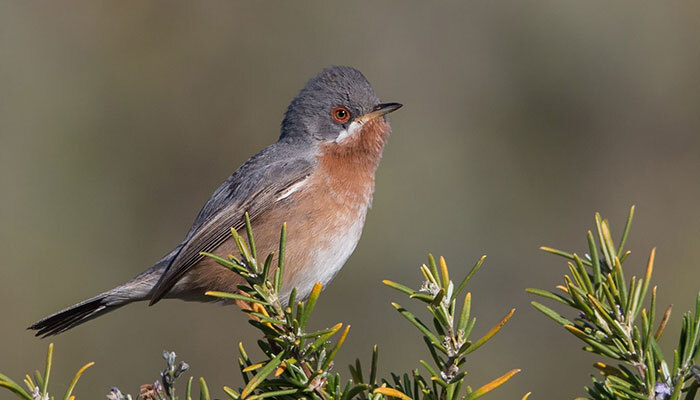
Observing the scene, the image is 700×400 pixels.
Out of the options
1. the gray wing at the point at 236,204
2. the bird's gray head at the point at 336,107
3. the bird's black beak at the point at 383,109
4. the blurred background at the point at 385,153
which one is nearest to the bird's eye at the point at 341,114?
the bird's gray head at the point at 336,107

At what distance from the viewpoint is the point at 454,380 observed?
2.23 m

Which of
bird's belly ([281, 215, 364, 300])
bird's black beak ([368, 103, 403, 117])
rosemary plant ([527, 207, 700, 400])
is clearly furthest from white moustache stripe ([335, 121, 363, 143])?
rosemary plant ([527, 207, 700, 400])

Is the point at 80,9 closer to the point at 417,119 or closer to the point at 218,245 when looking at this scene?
the point at 417,119

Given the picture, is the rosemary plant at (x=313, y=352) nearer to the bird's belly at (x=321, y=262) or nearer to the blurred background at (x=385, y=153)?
the bird's belly at (x=321, y=262)

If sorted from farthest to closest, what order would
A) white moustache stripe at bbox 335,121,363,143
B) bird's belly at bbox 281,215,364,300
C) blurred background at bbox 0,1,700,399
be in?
1. blurred background at bbox 0,1,700,399
2. white moustache stripe at bbox 335,121,363,143
3. bird's belly at bbox 281,215,364,300

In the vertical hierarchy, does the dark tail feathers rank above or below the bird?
below

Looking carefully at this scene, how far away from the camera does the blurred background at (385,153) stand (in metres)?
6.25

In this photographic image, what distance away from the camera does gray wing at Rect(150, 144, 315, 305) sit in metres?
4.61

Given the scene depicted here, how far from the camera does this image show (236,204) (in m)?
4.82

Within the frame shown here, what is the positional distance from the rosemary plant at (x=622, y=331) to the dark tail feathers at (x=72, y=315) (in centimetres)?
330

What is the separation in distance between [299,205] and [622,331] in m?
2.59

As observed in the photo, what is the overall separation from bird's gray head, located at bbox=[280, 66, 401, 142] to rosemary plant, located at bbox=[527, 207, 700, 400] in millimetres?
2786

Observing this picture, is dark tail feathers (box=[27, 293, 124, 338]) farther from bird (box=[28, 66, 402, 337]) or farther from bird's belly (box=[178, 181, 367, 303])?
bird's belly (box=[178, 181, 367, 303])

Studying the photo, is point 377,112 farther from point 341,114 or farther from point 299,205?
point 299,205
